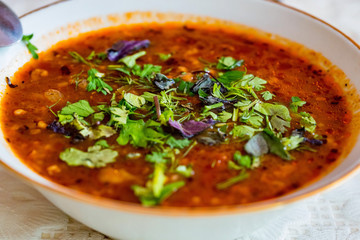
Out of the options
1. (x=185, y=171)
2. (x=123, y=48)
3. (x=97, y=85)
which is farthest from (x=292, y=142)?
(x=123, y=48)

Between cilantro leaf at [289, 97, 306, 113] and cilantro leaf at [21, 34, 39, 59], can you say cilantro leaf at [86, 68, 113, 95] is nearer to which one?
cilantro leaf at [21, 34, 39, 59]

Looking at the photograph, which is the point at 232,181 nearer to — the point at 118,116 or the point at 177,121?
the point at 177,121

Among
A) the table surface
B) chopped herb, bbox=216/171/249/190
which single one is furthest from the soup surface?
the table surface

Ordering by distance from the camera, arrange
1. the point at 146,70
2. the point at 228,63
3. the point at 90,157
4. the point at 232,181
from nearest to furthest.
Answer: the point at 232,181 < the point at 90,157 < the point at 146,70 < the point at 228,63

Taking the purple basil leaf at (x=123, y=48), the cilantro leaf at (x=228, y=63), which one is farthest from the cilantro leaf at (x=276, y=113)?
the purple basil leaf at (x=123, y=48)

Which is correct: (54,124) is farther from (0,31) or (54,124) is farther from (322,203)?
(322,203)

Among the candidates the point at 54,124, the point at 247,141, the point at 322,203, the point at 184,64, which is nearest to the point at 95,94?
the point at 54,124
